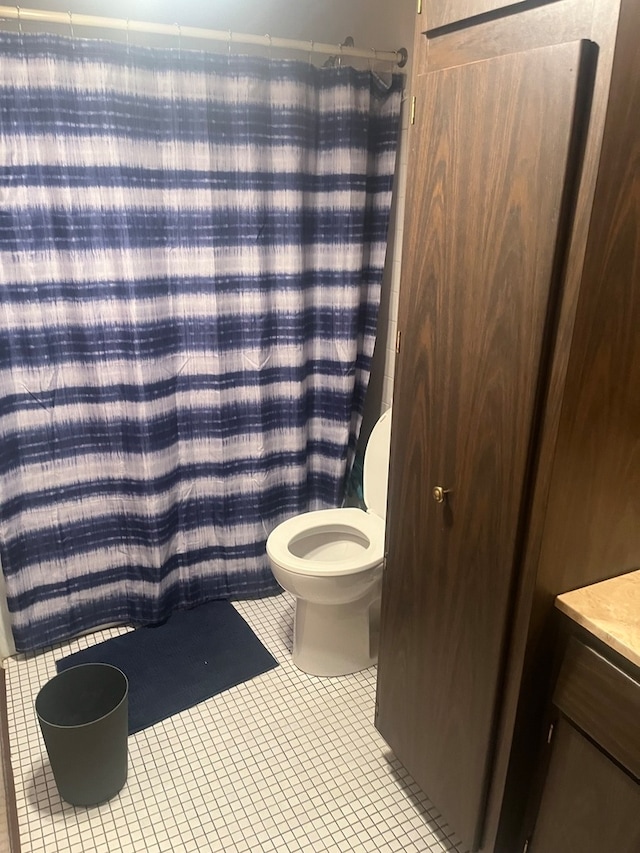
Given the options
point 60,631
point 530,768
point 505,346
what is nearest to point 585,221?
point 505,346

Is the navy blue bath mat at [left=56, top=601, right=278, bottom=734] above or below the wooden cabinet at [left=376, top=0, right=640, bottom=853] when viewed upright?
below

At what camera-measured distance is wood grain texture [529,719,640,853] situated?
111 centimetres

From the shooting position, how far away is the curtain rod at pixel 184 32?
168cm

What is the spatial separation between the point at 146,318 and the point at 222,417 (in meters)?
0.44

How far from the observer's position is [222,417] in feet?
7.44

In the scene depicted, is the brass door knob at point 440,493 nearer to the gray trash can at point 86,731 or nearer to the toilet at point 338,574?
the toilet at point 338,574

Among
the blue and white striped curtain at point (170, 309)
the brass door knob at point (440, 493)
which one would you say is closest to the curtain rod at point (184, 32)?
the blue and white striped curtain at point (170, 309)

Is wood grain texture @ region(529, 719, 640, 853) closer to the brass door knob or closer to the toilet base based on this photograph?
the brass door knob

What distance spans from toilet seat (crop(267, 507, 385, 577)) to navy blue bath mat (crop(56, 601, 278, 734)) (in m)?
0.41

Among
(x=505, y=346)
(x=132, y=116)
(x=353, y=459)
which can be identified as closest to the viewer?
(x=505, y=346)

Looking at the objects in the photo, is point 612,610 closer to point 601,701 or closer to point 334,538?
point 601,701

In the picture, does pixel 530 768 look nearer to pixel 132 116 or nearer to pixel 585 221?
pixel 585 221

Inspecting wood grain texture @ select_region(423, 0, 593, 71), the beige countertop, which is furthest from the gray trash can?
wood grain texture @ select_region(423, 0, 593, 71)

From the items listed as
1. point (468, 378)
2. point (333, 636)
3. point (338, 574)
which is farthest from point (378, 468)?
point (468, 378)
